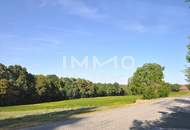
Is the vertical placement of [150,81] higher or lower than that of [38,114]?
higher

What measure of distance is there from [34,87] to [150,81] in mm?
52344

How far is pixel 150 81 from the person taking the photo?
61.0 meters

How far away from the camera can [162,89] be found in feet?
210

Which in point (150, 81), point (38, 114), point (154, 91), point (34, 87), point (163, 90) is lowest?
point (38, 114)

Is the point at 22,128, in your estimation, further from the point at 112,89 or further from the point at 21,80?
the point at 112,89

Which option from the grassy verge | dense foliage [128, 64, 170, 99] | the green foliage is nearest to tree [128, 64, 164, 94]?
dense foliage [128, 64, 170, 99]

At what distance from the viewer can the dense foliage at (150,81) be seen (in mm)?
61172

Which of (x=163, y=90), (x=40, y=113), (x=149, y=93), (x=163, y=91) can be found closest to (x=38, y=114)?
(x=40, y=113)

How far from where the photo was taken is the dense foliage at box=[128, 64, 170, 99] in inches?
2408

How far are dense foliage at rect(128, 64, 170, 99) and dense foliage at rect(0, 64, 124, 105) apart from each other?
134ft

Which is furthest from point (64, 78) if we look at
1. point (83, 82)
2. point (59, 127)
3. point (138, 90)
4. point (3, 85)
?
point (59, 127)

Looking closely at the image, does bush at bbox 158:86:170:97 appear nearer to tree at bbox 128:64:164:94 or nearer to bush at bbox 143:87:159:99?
bush at bbox 143:87:159:99

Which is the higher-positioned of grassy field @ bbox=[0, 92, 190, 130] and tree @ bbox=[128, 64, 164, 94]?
tree @ bbox=[128, 64, 164, 94]

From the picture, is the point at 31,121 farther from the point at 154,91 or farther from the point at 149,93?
the point at 154,91
